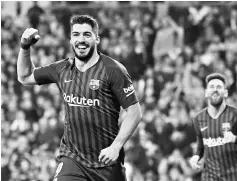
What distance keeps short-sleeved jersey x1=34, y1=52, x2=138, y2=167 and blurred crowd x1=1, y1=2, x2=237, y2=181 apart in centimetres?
656

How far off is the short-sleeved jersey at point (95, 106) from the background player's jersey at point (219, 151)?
246 centimetres

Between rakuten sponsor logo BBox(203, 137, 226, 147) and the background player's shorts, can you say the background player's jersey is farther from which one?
the background player's shorts

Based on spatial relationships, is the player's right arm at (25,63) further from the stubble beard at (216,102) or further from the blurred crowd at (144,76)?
the blurred crowd at (144,76)

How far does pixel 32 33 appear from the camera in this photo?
6.65 meters

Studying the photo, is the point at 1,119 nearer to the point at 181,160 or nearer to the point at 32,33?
the point at 181,160

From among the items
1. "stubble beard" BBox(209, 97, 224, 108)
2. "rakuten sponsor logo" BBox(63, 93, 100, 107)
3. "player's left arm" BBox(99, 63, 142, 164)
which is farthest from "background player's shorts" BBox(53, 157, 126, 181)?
"stubble beard" BBox(209, 97, 224, 108)

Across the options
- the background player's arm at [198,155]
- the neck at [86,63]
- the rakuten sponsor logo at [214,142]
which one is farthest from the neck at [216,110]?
the neck at [86,63]

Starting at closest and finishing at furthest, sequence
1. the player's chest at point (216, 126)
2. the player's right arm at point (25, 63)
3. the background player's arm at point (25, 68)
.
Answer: the player's right arm at point (25, 63) → the background player's arm at point (25, 68) → the player's chest at point (216, 126)

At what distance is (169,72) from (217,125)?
7.12 meters

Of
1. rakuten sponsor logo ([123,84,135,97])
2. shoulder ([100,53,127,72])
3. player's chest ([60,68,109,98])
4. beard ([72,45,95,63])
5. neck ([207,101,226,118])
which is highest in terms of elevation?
beard ([72,45,95,63])

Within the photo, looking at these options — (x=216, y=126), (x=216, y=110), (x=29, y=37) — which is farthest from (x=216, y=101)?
(x=29, y=37)

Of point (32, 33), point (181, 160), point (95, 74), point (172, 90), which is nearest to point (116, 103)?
point (95, 74)

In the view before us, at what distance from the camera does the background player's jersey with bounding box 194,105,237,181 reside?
8.73 m

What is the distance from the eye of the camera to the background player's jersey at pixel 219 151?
8.73 meters
